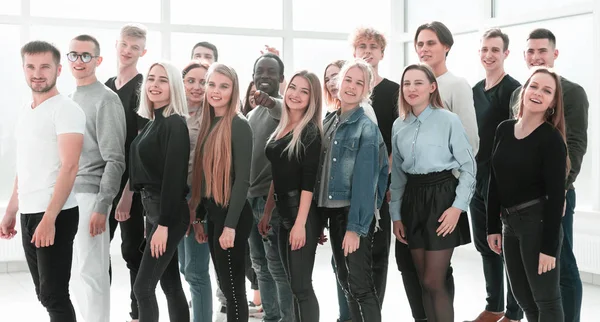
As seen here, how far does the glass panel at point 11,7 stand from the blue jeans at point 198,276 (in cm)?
386

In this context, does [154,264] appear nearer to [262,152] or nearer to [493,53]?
[262,152]

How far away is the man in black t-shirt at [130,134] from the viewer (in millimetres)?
4270

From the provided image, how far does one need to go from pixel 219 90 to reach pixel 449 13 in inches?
190

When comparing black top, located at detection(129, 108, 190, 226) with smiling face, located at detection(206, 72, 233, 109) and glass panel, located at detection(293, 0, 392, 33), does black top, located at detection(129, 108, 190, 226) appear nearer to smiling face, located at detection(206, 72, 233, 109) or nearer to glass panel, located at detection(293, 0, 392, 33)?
smiling face, located at detection(206, 72, 233, 109)

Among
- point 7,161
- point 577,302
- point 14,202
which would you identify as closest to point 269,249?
point 14,202

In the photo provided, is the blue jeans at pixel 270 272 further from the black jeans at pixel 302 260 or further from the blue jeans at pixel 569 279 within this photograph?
the blue jeans at pixel 569 279

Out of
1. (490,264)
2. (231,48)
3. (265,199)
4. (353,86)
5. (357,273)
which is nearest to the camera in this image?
(357,273)

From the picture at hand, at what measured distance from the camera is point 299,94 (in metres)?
3.86

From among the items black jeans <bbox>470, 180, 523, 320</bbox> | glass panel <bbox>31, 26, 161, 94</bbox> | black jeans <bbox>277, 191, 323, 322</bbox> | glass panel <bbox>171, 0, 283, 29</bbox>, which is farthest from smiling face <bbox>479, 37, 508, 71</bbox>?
glass panel <bbox>171, 0, 283, 29</bbox>

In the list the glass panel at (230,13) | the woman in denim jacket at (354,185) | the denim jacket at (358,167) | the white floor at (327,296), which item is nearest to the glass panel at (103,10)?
the glass panel at (230,13)

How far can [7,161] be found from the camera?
712 centimetres

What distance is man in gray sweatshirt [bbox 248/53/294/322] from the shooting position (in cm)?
430

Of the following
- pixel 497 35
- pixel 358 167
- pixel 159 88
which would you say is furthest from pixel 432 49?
pixel 159 88

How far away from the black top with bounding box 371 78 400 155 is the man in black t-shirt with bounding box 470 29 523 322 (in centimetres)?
60
